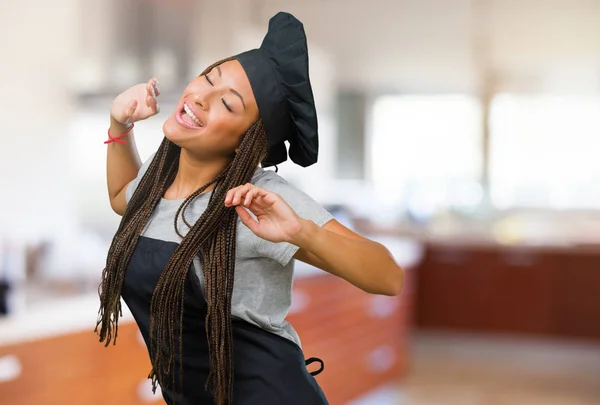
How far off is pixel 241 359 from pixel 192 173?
26cm

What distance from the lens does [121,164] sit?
1.25m

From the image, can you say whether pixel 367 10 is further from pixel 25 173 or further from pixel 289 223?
pixel 289 223

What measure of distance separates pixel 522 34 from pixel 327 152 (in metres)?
1.53

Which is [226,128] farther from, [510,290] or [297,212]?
[510,290]

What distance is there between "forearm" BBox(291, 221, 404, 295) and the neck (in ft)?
0.57

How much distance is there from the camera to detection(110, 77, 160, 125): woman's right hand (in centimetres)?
113

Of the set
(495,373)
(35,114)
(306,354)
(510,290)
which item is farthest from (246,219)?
(510,290)

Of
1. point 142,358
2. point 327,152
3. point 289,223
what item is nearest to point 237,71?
point 289,223

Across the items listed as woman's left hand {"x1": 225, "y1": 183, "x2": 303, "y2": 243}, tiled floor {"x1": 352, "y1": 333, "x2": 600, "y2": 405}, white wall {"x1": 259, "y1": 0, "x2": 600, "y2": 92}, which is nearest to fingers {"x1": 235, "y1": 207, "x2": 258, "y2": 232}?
woman's left hand {"x1": 225, "y1": 183, "x2": 303, "y2": 243}

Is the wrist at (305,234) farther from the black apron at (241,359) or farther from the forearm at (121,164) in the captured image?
the forearm at (121,164)

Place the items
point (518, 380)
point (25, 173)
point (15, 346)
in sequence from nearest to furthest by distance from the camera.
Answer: point (15, 346)
point (25, 173)
point (518, 380)

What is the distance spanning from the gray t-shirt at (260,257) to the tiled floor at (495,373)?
295 centimetres

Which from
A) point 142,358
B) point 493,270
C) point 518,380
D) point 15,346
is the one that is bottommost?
point 518,380

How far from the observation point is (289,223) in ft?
3.19
